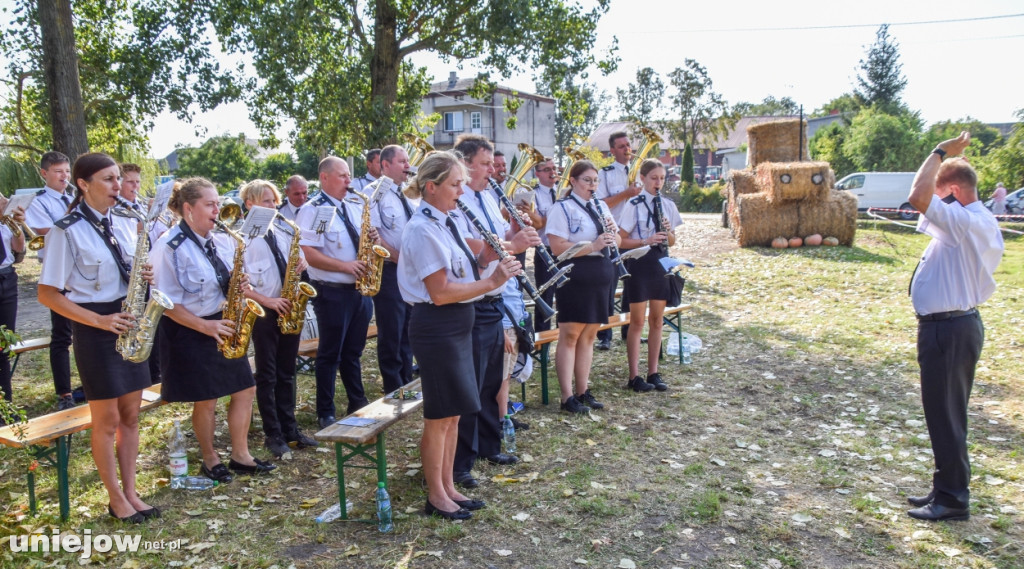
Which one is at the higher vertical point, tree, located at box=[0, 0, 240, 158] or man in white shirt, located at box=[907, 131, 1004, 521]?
tree, located at box=[0, 0, 240, 158]

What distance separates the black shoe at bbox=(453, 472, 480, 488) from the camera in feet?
16.1

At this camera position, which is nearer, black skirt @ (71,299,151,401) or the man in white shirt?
black skirt @ (71,299,151,401)

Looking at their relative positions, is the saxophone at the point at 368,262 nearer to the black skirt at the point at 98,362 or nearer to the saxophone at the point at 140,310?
the saxophone at the point at 140,310

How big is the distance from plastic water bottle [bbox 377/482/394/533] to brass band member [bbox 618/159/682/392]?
3483 mm

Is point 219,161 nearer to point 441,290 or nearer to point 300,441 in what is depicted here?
point 300,441

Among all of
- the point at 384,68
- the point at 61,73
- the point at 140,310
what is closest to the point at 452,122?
the point at 384,68

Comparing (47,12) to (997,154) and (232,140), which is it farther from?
(232,140)

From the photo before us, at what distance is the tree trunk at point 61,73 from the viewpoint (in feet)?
31.8

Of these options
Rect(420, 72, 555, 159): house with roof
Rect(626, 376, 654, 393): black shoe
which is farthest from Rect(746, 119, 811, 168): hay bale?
Rect(420, 72, 555, 159): house with roof

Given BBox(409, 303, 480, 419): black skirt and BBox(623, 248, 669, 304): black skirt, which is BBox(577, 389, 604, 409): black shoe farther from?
BBox(409, 303, 480, 419): black skirt

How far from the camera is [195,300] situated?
4.54 m

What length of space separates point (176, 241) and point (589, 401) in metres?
3.83

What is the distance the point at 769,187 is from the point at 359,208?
1474 centimetres

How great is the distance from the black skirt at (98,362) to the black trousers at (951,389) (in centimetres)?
489
